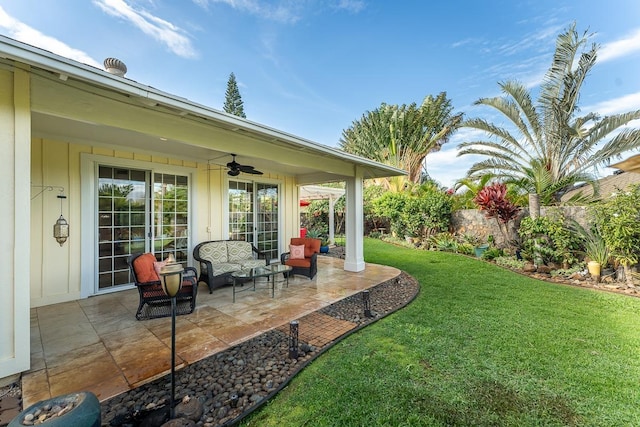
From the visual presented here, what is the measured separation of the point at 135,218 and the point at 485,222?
11.2m

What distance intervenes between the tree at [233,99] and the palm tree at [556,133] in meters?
22.0

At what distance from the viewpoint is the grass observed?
6.73 feet

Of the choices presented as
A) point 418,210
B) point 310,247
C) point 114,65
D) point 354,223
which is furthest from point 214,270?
point 418,210

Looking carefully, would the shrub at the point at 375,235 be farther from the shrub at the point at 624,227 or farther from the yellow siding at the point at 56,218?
the yellow siding at the point at 56,218

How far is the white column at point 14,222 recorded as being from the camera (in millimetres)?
2373

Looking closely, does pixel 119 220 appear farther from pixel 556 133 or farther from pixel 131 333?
pixel 556 133

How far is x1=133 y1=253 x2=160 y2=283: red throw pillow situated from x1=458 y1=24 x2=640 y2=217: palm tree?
950 centimetres

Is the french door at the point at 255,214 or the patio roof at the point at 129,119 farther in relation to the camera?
the french door at the point at 255,214

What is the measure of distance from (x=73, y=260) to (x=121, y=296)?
103cm

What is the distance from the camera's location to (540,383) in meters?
2.44

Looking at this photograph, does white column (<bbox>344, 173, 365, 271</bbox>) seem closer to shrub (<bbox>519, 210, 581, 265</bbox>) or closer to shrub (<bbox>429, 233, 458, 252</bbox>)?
shrub (<bbox>519, 210, 581, 265</bbox>)

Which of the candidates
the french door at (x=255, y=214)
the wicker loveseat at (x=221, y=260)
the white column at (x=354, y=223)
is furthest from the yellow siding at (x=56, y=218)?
the white column at (x=354, y=223)

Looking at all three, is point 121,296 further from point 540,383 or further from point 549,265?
point 549,265

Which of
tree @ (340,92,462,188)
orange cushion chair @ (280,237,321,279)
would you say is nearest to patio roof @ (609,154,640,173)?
orange cushion chair @ (280,237,321,279)
